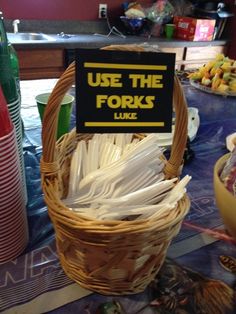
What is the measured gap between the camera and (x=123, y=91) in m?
0.44

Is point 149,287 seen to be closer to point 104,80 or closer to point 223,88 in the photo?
point 104,80

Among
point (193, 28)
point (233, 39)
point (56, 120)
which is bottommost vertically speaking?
point (233, 39)

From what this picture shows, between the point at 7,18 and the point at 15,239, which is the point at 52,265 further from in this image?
the point at 7,18

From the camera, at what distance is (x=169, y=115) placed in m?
0.46

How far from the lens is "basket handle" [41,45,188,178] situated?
40 cm

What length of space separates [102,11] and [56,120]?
2683 mm

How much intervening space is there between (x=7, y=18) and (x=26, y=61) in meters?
0.62

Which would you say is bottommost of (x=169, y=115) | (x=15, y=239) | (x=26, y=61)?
(x=26, y=61)

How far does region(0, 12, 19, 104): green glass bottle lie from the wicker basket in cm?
12

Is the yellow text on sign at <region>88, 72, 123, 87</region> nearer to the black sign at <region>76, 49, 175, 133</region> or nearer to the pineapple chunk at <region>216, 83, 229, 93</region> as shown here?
the black sign at <region>76, 49, 175, 133</region>

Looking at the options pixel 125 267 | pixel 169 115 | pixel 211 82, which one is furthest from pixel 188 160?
pixel 211 82

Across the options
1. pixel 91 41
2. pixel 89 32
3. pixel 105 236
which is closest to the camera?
pixel 105 236

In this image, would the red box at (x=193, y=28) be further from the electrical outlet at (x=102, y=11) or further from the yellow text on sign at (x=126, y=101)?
the yellow text on sign at (x=126, y=101)

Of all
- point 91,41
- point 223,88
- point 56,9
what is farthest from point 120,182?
point 56,9
